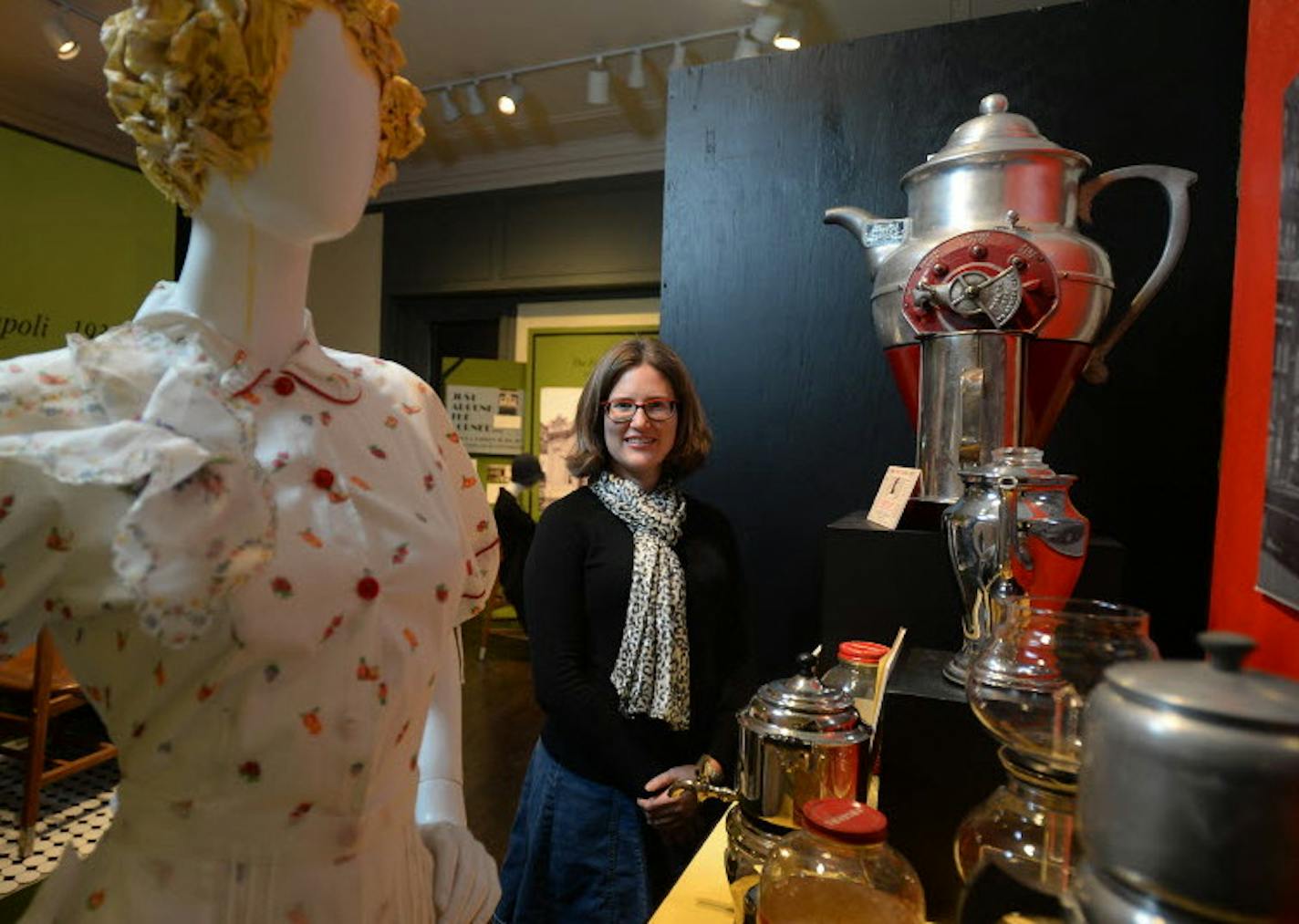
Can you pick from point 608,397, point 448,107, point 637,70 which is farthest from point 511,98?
point 608,397

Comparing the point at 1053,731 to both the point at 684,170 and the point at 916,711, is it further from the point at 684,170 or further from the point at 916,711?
the point at 684,170

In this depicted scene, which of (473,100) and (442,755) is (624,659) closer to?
(442,755)

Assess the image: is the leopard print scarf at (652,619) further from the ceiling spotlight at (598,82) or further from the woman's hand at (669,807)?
the ceiling spotlight at (598,82)

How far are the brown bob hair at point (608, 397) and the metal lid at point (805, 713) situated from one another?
0.85 meters

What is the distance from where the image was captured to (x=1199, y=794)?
13.0 inches

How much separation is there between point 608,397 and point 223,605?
108cm

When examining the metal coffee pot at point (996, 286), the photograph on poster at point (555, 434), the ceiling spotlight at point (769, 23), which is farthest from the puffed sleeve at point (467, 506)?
the photograph on poster at point (555, 434)

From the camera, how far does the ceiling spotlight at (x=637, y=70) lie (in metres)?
3.10

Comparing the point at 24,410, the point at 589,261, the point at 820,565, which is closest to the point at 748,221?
the point at 820,565

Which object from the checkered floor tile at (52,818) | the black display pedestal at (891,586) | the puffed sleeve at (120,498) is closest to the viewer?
the puffed sleeve at (120,498)

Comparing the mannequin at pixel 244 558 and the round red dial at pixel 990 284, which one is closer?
the mannequin at pixel 244 558

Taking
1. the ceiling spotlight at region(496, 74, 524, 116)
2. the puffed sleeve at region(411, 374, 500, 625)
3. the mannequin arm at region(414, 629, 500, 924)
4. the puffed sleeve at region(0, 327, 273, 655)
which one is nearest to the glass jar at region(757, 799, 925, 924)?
the mannequin arm at region(414, 629, 500, 924)

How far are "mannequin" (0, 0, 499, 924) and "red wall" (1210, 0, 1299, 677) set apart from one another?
2.60 feet

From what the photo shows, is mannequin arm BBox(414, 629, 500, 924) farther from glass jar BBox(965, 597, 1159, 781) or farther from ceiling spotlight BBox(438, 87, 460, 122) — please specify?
ceiling spotlight BBox(438, 87, 460, 122)
